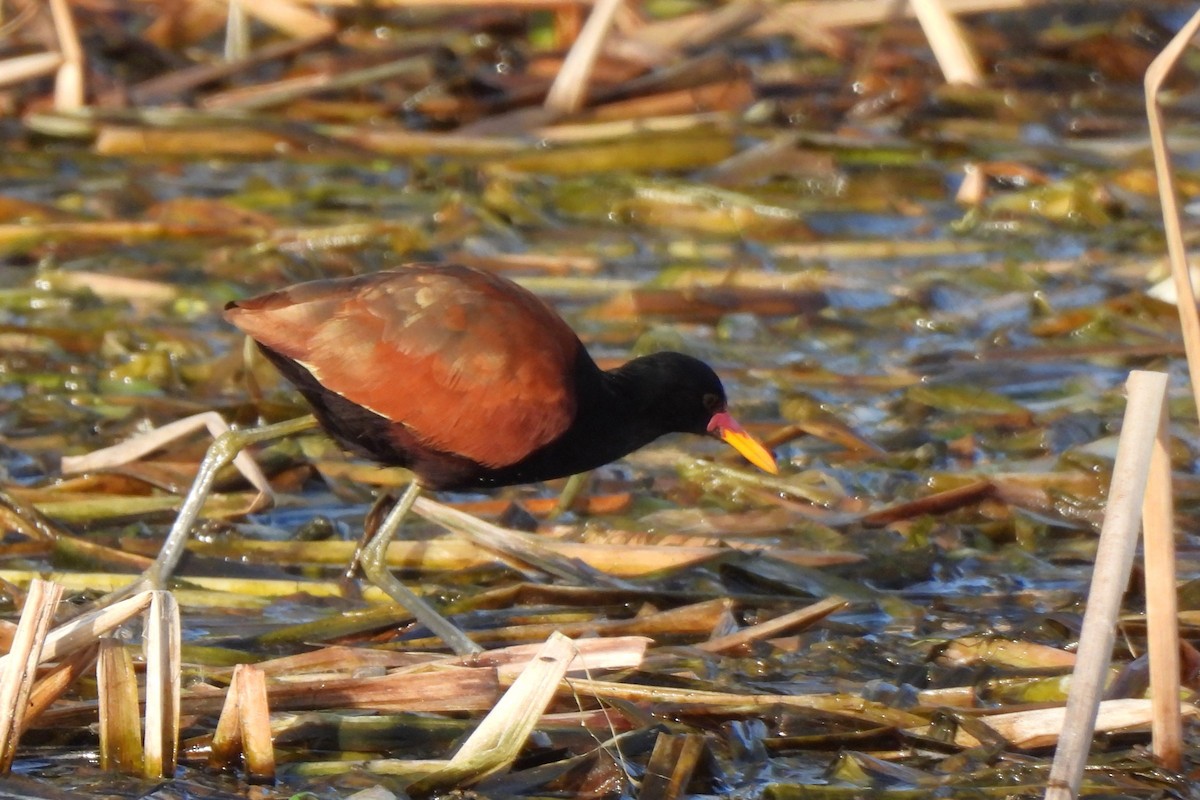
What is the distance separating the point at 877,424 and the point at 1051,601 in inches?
56.6

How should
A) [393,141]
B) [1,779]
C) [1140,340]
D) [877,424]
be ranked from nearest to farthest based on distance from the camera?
[1,779]
[877,424]
[1140,340]
[393,141]

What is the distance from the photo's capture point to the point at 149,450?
532 cm

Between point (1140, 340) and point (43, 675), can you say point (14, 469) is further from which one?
point (1140, 340)

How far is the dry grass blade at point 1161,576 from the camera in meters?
3.25

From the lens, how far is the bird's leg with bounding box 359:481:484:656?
430cm

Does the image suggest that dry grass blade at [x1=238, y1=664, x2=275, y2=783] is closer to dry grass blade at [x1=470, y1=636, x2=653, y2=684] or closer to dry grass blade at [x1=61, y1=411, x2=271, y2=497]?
dry grass blade at [x1=470, y1=636, x2=653, y2=684]

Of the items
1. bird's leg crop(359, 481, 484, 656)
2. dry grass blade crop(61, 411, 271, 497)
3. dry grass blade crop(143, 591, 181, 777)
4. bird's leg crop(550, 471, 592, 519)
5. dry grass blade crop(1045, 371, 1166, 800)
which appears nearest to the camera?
dry grass blade crop(1045, 371, 1166, 800)

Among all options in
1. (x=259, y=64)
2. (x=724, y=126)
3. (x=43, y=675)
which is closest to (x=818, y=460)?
(x=43, y=675)

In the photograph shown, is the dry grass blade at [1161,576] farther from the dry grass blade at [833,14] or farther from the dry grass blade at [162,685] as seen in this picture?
the dry grass blade at [833,14]

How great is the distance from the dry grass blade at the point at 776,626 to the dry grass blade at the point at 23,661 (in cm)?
160

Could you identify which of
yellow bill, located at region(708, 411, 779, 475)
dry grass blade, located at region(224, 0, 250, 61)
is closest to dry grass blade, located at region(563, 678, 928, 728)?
yellow bill, located at region(708, 411, 779, 475)

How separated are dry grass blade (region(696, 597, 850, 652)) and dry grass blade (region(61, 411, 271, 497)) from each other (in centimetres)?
161

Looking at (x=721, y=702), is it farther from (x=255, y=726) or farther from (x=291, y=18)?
(x=291, y=18)

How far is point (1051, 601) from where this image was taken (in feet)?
15.6
